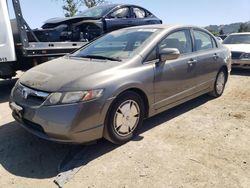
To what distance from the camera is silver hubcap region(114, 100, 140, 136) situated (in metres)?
3.67

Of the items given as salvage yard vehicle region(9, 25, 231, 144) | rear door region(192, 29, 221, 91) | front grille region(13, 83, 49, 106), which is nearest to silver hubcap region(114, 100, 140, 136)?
salvage yard vehicle region(9, 25, 231, 144)

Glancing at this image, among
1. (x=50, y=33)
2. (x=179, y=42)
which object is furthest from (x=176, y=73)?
(x=50, y=33)

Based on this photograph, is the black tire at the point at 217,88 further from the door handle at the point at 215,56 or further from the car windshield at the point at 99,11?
A: the car windshield at the point at 99,11

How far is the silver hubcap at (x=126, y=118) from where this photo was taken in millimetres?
3670

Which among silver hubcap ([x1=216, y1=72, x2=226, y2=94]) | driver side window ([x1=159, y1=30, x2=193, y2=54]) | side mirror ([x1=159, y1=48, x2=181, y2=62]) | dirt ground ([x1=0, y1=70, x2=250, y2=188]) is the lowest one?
dirt ground ([x1=0, y1=70, x2=250, y2=188])

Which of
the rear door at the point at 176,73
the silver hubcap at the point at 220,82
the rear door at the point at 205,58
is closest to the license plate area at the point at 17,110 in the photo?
the rear door at the point at 176,73

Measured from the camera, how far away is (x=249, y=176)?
306 centimetres

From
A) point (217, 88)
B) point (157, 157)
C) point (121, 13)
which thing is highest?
point (121, 13)

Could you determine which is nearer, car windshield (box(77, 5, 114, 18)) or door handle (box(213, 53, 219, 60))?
door handle (box(213, 53, 219, 60))

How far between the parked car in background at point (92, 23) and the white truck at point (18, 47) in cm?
84

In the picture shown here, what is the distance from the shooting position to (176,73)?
443 centimetres

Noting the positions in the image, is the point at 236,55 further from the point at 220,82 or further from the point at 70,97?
the point at 70,97

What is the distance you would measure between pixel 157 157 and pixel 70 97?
1.27m

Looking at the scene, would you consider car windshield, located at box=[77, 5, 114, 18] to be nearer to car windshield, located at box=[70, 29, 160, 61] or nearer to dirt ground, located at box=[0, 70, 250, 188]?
car windshield, located at box=[70, 29, 160, 61]
